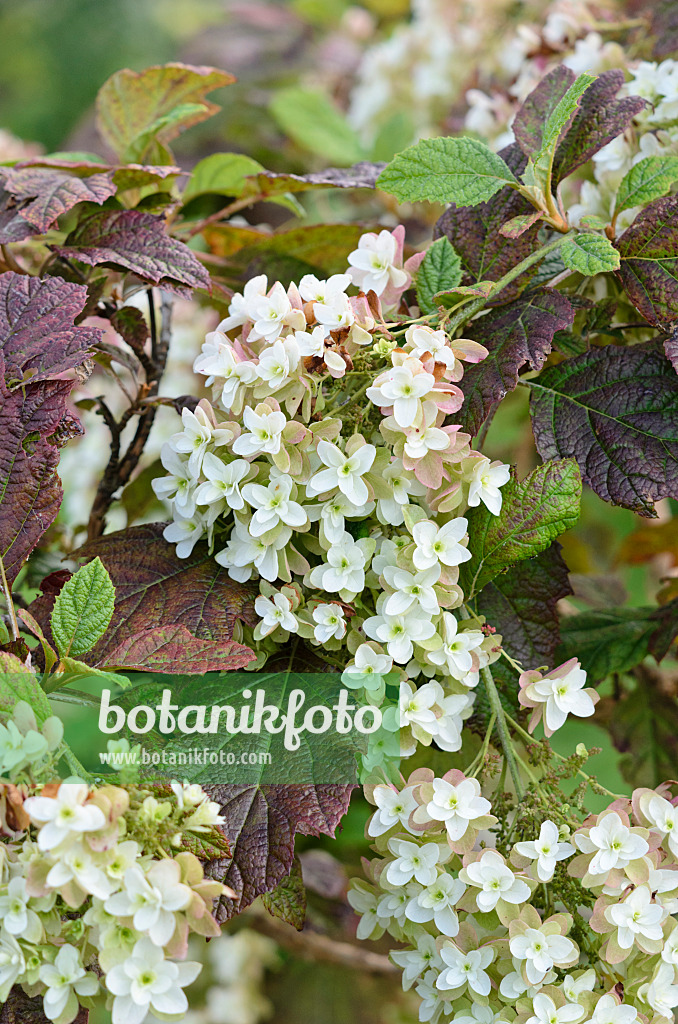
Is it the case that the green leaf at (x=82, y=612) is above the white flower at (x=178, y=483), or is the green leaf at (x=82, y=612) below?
Result: below

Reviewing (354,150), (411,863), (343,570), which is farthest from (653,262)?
(354,150)

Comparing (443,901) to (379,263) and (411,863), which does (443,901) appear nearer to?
(411,863)

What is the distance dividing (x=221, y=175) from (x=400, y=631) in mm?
461

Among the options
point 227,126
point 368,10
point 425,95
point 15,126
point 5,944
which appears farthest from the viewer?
point 15,126

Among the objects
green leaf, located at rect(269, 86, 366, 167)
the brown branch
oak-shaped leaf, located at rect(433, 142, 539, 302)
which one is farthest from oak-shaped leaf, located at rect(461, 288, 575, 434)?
green leaf, located at rect(269, 86, 366, 167)

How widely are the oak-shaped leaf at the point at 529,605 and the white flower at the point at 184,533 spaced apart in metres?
0.18

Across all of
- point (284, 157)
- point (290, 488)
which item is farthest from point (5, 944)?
point (284, 157)

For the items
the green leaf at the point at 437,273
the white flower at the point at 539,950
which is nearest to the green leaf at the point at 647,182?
the green leaf at the point at 437,273

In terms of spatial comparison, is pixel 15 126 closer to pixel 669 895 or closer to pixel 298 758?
pixel 298 758

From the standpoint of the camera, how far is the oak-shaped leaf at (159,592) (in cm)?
42

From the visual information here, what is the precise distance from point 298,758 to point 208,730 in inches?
1.9

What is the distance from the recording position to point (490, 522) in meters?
0.46

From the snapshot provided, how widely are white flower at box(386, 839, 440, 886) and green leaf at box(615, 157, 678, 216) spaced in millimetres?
393

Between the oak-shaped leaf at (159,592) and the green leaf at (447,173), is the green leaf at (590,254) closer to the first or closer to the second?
the green leaf at (447,173)
